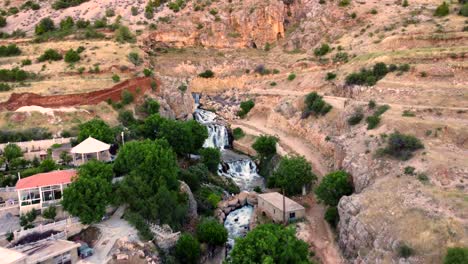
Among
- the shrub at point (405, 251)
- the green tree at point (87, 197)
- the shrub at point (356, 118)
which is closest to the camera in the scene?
the shrub at point (405, 251)

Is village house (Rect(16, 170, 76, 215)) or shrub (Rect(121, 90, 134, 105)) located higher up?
village house (Rect(16, 170, 76, 215))

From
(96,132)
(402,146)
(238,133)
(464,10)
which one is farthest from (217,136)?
(464,10)

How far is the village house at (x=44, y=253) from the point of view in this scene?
2630 cm

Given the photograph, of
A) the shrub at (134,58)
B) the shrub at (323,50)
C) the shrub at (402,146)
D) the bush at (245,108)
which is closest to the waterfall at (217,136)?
the bush at (245,108)

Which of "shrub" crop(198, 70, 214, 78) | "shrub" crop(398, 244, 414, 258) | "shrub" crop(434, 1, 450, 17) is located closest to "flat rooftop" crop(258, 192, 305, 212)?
"shrub" crop(398, 244, 414, 258)

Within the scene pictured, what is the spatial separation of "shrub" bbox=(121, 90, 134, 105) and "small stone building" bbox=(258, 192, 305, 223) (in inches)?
874

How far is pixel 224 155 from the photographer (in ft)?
180

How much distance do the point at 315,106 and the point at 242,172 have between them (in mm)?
11130

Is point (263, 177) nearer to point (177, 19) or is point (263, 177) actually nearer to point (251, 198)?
point (251, 198)

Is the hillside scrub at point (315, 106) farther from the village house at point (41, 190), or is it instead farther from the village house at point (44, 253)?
the village house at point (44, 253)

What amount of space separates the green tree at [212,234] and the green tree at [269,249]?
607 cm

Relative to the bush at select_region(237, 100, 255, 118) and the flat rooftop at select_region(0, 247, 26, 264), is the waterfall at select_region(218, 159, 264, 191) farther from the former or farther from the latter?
the flat rooftop at select_region(0, 247, 26, 264)

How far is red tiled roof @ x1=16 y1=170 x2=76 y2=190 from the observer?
32.8 metres

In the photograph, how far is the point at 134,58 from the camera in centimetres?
6381
